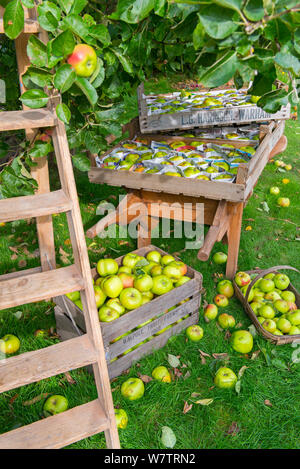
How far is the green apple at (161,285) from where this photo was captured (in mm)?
2646

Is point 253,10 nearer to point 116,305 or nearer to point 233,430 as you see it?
point 116,305

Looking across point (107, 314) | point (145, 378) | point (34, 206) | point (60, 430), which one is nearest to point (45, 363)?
point (60, 430)

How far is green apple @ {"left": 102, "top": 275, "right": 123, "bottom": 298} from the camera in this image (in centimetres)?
257

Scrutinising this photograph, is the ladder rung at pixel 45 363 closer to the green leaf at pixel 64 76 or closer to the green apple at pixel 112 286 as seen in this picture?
the green apple at pixel 112 286

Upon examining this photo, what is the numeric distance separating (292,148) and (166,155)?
12.9 ft

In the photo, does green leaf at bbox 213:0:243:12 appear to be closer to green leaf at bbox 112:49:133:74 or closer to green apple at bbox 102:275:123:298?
green leaf at bbox 112:49:133:74

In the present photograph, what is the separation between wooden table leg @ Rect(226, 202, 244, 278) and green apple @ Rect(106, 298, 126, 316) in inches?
44.7

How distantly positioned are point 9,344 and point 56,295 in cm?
118

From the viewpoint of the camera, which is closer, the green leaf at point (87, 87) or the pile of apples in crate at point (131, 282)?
the green leaf at point (87, 87)

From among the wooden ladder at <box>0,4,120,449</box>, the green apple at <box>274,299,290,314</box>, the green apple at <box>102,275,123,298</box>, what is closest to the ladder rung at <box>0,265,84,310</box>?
the wooden ladder at <box>0,4,120,449</box>

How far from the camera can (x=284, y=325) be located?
2756 millimetres

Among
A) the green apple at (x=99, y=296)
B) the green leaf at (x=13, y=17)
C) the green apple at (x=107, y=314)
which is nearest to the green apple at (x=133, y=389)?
the green apple at (x=107, y=314)

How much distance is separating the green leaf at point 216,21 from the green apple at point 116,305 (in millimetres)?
1818
